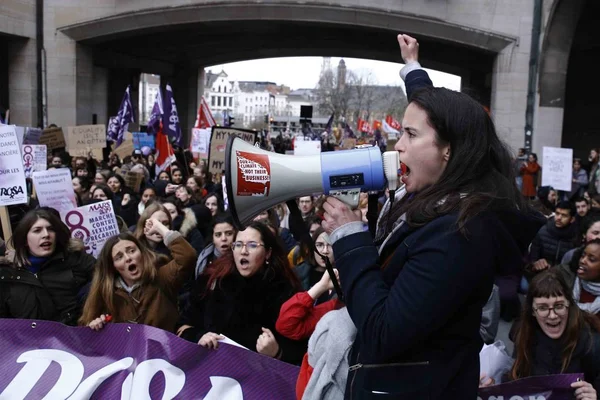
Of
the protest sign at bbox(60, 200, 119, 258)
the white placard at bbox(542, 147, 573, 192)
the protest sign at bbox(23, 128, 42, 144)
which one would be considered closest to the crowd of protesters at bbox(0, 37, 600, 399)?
the protest sign at bbox(60, 200, 119, 258)

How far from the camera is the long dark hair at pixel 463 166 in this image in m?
1.61

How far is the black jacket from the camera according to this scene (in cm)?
350

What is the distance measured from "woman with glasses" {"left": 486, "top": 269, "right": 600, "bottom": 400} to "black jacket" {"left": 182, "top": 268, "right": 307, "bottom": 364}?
1.26m

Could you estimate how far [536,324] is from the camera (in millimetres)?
3412

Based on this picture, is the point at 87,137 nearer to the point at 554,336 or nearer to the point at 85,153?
the point at 85,153

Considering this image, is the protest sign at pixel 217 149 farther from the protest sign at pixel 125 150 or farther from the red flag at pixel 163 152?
the protest sign at pixel 125 150

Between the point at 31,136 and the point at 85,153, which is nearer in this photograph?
the point at 31,136

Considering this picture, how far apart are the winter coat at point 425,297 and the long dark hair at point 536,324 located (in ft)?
5.55

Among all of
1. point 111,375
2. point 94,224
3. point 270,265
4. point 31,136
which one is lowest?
point 111,375

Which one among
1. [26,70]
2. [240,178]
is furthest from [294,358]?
[26,70]

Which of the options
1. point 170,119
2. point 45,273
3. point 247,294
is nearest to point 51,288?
point 45,273

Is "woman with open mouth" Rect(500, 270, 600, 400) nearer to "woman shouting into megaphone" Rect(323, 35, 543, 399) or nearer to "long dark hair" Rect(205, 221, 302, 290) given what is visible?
"long dark hair" Rect(205, 221, 302, 290)

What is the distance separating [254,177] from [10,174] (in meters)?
4.66

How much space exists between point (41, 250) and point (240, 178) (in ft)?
9.94
